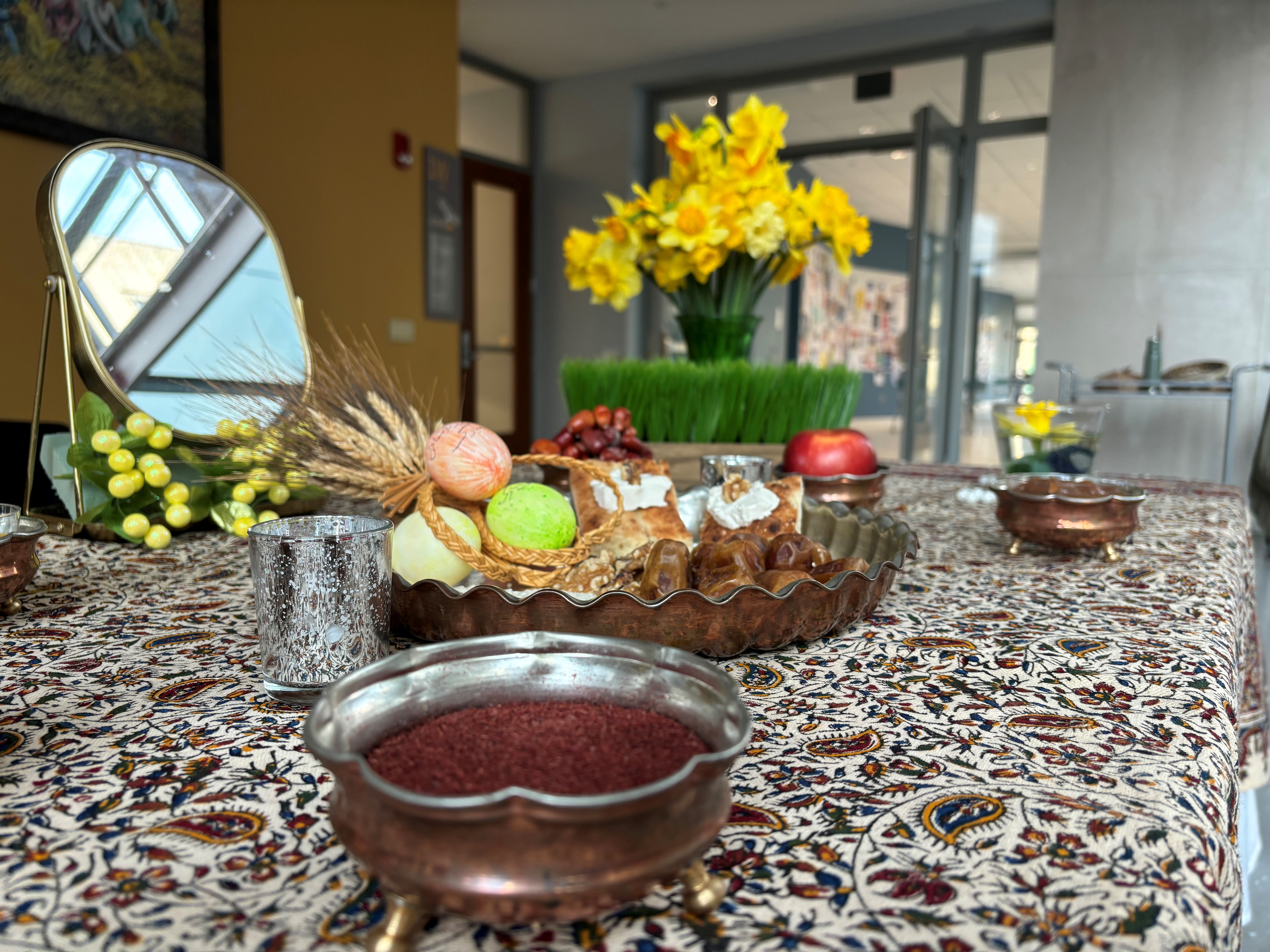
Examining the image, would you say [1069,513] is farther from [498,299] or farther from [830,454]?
[498,299]

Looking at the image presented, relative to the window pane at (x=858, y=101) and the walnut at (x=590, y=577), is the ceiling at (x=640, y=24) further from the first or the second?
the walnut at (x=590, y=577)

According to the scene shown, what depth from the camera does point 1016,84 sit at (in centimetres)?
430

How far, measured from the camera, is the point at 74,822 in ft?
1.06

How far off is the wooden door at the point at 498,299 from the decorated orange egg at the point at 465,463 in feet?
14.1

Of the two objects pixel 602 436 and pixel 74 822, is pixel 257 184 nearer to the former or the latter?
pixel 602 436

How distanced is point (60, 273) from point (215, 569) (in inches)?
14.2

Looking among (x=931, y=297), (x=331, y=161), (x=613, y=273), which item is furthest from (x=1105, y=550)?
(x=931, y=297)

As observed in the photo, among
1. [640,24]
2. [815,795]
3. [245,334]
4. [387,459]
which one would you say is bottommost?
[815,795]

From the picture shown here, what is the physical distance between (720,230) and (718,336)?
0.65ft

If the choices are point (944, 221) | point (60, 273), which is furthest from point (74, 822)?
point (944, 221)

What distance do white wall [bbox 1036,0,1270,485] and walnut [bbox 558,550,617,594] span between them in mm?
3868

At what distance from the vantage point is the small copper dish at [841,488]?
861 millimetres

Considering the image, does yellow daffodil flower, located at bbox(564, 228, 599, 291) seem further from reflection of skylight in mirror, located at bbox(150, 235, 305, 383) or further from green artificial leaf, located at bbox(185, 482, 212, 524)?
green artificial leaf, located at bbox(185, 482, 212, 524)

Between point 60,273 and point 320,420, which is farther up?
point 60,273
